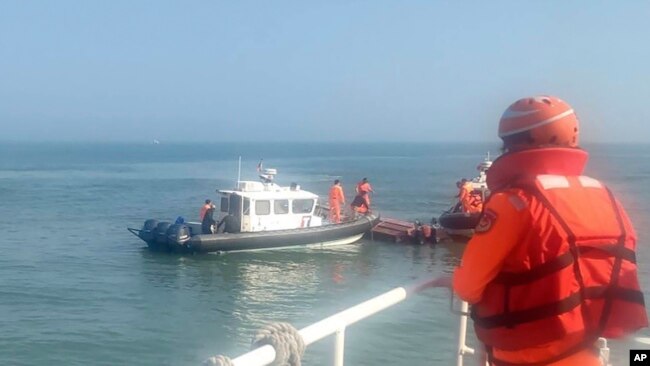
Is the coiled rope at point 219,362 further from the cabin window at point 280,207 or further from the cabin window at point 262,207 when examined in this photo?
the cabin window at point 280,207

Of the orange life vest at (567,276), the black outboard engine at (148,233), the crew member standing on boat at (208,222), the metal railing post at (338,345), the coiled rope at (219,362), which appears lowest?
the black outboard engine at (148,233)

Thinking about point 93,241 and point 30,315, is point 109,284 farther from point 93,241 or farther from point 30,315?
point 93,241

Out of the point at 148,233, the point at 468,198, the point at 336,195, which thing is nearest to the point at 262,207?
the point at 336,195

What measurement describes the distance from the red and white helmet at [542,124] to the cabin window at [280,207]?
63.2 ft

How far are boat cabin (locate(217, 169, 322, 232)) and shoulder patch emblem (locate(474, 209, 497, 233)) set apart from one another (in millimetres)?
18928

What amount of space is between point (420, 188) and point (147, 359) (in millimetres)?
38860

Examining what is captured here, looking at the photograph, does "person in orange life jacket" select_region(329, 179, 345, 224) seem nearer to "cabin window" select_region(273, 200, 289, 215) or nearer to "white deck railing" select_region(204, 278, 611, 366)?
"cabin window" select_region(273, 200, 289, 215)

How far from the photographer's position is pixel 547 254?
73.6 inches

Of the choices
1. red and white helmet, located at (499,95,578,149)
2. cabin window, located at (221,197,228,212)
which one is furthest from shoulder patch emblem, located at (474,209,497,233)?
cabin window, located at (221,197,228,212)

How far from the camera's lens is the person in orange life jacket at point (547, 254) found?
1871 mm

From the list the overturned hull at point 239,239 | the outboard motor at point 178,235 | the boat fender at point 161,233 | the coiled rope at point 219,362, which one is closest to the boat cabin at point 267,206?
the overturned hull at point 239,239

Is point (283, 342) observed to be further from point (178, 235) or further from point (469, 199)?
point (469, 199)

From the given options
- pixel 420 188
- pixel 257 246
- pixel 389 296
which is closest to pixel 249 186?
pixel 257 246

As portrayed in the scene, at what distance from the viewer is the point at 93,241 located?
80.0 ft
